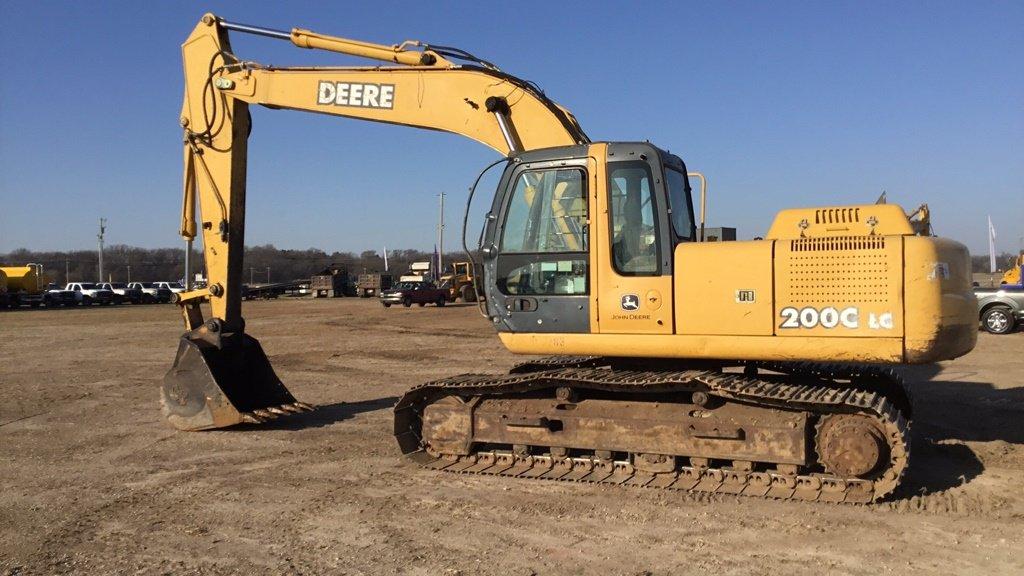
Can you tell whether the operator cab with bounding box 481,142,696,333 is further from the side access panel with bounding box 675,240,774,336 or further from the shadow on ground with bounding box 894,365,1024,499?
the shadow on ground with bounding box 894,365,1024,499

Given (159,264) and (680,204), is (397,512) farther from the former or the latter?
(159,264)

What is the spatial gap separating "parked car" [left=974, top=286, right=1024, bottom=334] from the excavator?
1600cm

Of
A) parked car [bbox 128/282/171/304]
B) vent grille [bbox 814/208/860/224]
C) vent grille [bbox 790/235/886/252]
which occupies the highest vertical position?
vent grille [bbox 814/208/860/224]

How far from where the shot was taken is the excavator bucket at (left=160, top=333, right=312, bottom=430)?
944 cm

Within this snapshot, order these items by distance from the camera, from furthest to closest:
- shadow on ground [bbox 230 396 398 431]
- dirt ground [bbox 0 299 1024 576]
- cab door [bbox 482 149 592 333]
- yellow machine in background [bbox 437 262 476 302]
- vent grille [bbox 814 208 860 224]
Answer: yellow machine in background [bbox 437 262 476 302]
shadow on ground [bbox 230 396 398 431]
cab door [bbox 482 149 592 333]
vent grille [bbox 814 208 860 224]
dirt ground [bbox 0 299 1024 576]

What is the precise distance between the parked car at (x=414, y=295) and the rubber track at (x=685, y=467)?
116ft

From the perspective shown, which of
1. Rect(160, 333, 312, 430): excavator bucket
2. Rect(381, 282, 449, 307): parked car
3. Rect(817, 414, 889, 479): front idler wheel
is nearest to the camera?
Rect(817, 414, 889, 479): front idler wheel

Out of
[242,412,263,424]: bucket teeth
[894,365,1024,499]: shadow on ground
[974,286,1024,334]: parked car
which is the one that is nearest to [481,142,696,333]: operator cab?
[894,365,1024,499]: shadow on ground

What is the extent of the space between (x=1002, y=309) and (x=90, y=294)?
167 feet

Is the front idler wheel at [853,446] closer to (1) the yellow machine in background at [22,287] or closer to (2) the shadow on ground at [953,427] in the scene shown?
(2) the shadow on ground at [953,427]

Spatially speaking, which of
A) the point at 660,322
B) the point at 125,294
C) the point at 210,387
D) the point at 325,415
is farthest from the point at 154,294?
the point at 660,322

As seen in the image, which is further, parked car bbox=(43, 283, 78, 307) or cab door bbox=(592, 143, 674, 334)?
parked car bbox=(43, 283, 78, 307)

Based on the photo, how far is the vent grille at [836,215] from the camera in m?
7.14

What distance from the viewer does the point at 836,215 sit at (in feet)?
23.6
